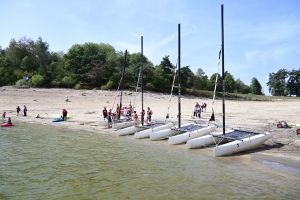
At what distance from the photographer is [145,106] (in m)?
33.4

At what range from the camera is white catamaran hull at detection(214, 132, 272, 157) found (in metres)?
12.1

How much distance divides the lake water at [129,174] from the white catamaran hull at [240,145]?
586 mm

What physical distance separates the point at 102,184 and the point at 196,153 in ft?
19.1

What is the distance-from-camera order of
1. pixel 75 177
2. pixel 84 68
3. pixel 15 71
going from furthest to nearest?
pixel 84 68 → pixel 15 71 → pixel 75 177

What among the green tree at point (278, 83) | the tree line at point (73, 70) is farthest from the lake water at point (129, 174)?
the green tree at point (278, 83)

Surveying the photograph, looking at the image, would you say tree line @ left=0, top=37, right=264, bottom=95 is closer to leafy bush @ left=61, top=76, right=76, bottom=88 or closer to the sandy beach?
leafy bush @ left=61, top=76, right=76, bottom=88

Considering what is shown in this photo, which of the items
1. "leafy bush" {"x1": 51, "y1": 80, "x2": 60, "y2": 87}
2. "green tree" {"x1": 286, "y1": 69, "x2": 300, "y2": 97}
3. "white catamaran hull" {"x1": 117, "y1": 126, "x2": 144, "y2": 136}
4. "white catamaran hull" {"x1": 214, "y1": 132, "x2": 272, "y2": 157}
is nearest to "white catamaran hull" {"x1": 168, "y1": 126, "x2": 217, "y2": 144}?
"white catamaran hull" {"x1": 214, "y1": 132, "x2": 272, "y2": 157}

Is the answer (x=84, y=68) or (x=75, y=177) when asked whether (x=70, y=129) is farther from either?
(x=84, y=68)

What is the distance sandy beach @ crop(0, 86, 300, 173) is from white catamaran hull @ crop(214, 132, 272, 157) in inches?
11.5

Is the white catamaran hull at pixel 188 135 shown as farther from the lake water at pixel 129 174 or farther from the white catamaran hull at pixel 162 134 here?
the white catamaran hull at pixel 162 134

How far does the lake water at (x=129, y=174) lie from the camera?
8.10 meters

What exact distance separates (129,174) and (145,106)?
2352 cm

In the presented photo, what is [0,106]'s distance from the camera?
3278 centimetres

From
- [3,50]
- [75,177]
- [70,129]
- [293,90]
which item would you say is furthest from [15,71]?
[293,90]
